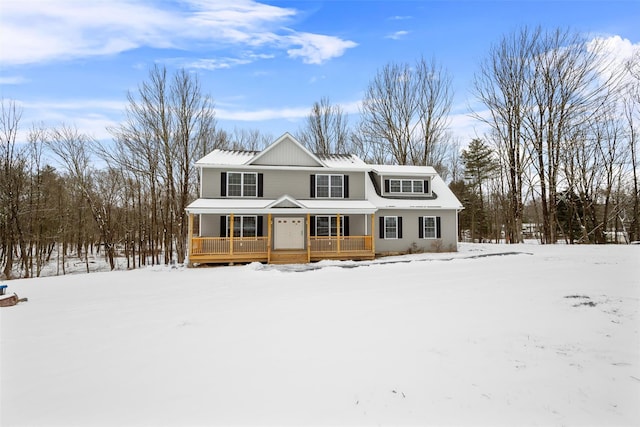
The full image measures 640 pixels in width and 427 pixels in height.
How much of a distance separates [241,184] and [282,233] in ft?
11.5

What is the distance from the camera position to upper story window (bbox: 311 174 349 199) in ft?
56.1

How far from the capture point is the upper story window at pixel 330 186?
1711 cm

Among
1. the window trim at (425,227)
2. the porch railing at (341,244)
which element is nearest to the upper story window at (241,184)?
the porch railing at (341,244)

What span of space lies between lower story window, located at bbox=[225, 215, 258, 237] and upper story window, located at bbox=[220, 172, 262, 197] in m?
1.32

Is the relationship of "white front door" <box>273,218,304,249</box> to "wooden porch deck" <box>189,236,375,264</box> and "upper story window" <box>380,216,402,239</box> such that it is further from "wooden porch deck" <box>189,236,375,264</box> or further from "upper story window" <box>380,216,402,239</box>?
"upper story window" <box>380,216,402,239</box>

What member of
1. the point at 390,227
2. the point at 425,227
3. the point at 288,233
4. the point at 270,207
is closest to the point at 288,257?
the point at 288,233

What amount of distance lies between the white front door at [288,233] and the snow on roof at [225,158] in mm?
4009

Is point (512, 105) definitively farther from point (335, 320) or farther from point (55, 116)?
point (55, 116)

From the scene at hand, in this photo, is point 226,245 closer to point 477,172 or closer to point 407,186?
point 407,186

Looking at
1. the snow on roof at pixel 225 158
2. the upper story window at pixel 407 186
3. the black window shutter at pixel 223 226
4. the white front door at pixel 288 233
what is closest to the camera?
the black window shutter at pixel 223 226

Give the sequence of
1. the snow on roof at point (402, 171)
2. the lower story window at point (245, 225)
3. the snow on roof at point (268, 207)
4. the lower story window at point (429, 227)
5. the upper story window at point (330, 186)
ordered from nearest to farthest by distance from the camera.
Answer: the snow on roof at point (268, 207) < the lower story window at point (245, 225) < the upper story window at point (330, 186) < the lower story window at point (429, 227) < the snow on roof at point (402, 171)

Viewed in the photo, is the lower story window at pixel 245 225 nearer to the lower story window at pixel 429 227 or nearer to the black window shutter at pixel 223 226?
the black window shutter at pixel 223 226

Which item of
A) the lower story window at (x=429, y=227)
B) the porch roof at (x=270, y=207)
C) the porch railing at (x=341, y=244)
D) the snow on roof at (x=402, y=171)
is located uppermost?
the snow on roof at (x=402, y=171)

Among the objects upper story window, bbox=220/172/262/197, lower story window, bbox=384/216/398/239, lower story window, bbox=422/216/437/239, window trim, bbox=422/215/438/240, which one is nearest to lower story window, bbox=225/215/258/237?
upper story window, bbox=220/172/262/197
